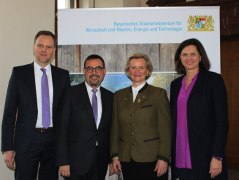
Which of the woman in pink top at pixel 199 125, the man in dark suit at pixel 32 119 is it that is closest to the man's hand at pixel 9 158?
the man in dark suit at pixel 32 119

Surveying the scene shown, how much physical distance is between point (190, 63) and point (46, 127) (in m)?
1.26

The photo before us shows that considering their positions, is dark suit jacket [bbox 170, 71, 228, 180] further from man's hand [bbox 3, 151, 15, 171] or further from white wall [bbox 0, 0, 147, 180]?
white wall [bbox 0, 0, 147, 180]

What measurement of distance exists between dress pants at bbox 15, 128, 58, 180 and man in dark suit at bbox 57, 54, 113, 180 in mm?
198

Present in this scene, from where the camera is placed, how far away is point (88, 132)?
2.47 meters

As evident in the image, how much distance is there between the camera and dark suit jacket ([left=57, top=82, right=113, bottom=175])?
2.45 m

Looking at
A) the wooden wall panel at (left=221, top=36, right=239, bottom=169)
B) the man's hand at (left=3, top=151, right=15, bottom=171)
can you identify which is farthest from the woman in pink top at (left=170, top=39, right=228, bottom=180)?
the wooden wall panel at (left=221, top=36, right=239, bottom=169)

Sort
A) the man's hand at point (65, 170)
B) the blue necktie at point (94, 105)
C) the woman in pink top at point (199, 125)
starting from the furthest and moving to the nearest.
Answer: the blue necktie at point (94, 105)
the man's hand at point (65, 170)
the woman in pink top at point (199, 125)

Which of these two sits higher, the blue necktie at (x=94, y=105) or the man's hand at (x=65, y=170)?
the blue necktie at (x=94, y=105)

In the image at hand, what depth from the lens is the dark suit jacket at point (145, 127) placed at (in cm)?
237

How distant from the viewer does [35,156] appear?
261cm

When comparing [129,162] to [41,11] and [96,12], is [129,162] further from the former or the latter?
[41,11]

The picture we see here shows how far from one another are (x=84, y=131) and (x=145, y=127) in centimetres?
47

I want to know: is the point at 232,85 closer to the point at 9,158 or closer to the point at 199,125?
the point at 199,125

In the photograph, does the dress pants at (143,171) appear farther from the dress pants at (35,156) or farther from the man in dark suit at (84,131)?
the dress pants at (35,156)
